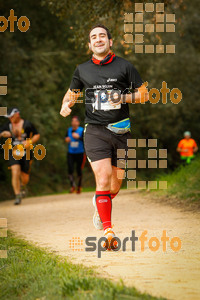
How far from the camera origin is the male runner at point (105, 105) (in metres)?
5.91

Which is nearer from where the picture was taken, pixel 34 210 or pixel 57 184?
pixel 34 210

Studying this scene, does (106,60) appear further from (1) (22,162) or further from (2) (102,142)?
(1) (22,162)

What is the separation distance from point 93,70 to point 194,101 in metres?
25.0

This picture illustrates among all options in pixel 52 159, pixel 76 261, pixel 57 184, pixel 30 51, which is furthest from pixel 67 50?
pixel 76 261

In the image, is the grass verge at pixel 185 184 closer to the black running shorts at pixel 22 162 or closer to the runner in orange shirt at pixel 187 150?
the black running shorts at pixel 22 162

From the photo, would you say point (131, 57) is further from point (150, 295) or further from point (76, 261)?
point (150, 295)

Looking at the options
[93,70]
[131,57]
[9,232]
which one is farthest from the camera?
[131,57]

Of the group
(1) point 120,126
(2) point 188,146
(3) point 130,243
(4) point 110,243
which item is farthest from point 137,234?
(2) point 188,146

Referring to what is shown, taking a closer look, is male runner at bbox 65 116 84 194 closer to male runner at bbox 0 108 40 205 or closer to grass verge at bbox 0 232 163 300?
male runner at bbox 0 108 40 205

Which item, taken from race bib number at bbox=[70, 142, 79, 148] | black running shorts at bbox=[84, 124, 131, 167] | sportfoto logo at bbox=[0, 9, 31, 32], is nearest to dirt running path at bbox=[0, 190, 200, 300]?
black running shorts at bbox=[84, 124, 131, 167]

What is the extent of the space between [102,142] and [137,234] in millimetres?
1372

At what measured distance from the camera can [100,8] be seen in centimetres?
1100

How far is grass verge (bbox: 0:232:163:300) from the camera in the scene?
3.64 metres

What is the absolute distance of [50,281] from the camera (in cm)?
412
